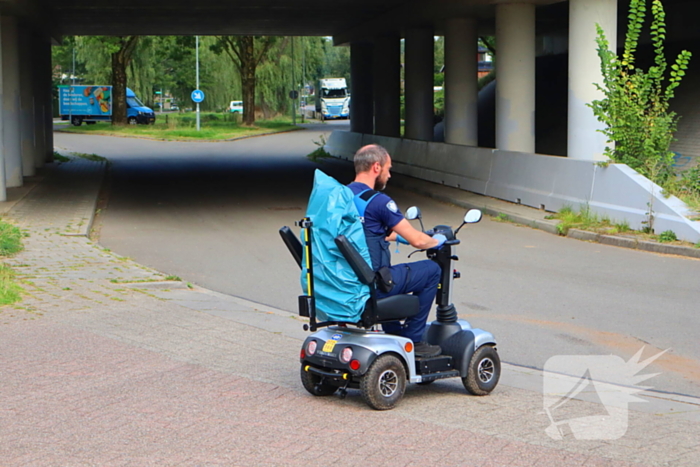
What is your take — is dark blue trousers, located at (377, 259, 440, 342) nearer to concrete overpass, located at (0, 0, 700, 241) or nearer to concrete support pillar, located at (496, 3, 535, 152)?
concrete overpass, located at (0, 0, 700, 241)

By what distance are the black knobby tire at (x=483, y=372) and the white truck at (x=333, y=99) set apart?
73.5 meters

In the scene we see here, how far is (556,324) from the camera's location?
335 inches

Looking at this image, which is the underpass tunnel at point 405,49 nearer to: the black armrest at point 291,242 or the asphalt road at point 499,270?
the asphalt road at point 499,270

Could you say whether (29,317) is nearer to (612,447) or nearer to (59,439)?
(59,439)

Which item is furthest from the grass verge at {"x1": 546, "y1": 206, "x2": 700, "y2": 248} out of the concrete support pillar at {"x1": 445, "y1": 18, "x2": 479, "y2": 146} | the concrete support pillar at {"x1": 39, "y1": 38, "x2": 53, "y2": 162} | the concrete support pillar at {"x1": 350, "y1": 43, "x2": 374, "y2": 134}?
the concrete support pillar at {"x1": 350, "y1": 43, "x2": 374, "y2": 134}

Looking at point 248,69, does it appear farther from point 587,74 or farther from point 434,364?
point 434,364

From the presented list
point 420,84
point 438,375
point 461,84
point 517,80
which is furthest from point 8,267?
point 420,84

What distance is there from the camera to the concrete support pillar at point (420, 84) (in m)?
28.1

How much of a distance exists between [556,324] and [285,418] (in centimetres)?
380

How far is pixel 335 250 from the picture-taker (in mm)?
5652

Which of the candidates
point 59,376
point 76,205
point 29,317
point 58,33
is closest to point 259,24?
point 58,33

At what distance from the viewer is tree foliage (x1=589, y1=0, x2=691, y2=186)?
15016 mm

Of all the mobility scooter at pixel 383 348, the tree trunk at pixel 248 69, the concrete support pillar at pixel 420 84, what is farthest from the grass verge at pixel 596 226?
the tree trunk at pixel 248 69

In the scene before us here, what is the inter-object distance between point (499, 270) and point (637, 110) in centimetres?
532
